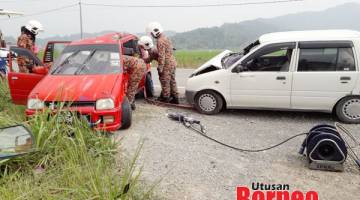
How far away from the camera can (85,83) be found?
538cm

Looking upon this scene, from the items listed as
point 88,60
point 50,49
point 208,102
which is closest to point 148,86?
point 208,102

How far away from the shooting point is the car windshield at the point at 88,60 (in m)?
5.93

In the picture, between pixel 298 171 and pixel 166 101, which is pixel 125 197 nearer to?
pixel 298 171

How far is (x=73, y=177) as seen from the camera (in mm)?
3342

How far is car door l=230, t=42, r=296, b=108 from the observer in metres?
6.07

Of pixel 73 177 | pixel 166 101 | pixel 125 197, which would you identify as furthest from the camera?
pixel 166 101

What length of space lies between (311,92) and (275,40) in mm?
1243

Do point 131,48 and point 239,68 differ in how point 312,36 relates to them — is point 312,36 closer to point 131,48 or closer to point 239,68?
point 239,68

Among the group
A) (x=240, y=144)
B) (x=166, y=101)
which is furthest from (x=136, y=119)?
(x=240, y=144)

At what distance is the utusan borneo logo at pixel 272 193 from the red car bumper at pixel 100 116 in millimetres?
2382

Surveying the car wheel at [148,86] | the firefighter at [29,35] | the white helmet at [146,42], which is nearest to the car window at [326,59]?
the white helmet at [146,42]

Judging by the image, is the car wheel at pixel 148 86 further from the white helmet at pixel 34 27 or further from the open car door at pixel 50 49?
the white helmet at pixel 34 27

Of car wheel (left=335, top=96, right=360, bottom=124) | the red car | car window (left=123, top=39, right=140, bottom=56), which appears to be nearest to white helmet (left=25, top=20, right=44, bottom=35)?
the red car

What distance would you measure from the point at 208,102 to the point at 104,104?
2.49m
